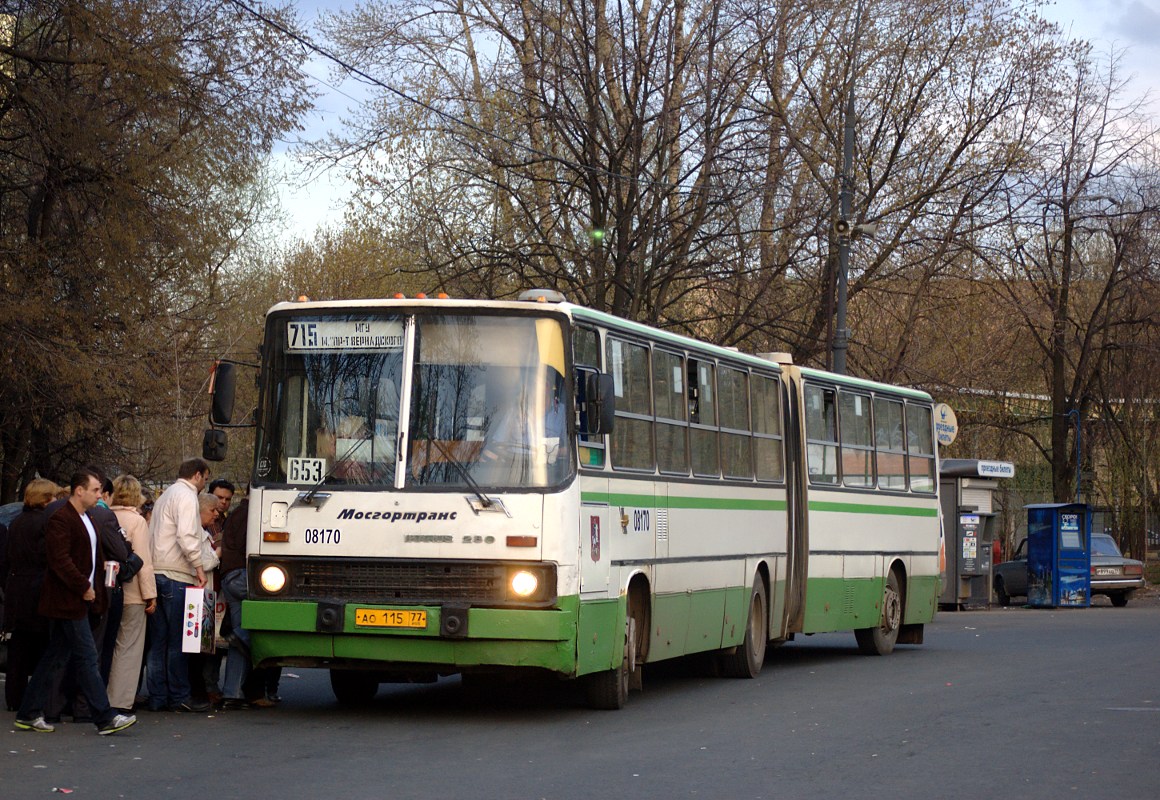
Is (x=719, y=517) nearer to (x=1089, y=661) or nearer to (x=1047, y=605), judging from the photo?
(x=1089, y=661)

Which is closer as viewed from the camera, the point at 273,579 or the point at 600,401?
the point at 600,401

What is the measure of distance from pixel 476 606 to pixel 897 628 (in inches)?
Result: 388

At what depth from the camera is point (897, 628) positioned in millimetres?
21094

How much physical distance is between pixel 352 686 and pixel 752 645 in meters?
4.47

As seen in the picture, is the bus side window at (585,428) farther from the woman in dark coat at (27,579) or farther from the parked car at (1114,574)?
the parked car at (1114,574)

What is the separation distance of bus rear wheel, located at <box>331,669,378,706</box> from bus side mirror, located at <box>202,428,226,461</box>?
2.21 m

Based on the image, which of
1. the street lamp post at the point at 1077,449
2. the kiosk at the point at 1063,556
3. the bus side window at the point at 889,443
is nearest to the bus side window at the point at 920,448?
the bus side window at the point at 889,443

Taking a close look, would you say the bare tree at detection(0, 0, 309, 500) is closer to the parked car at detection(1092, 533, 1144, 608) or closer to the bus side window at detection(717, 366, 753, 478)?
the bus side window at detection(717, 366, 753, 478)

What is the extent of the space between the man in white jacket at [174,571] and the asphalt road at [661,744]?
376 mm

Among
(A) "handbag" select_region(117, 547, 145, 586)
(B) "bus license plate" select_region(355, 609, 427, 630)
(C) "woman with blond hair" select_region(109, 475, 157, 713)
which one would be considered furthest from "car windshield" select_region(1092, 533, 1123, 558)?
(A) "handbag" select_region(117, 547, 145, 586)

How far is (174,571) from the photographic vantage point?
42.7ft

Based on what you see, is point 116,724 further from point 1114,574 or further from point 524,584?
point 1114,574

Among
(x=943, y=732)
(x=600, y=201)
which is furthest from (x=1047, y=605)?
(x=943, y=732)

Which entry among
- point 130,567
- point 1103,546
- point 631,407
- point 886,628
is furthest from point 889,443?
point 1103,546
